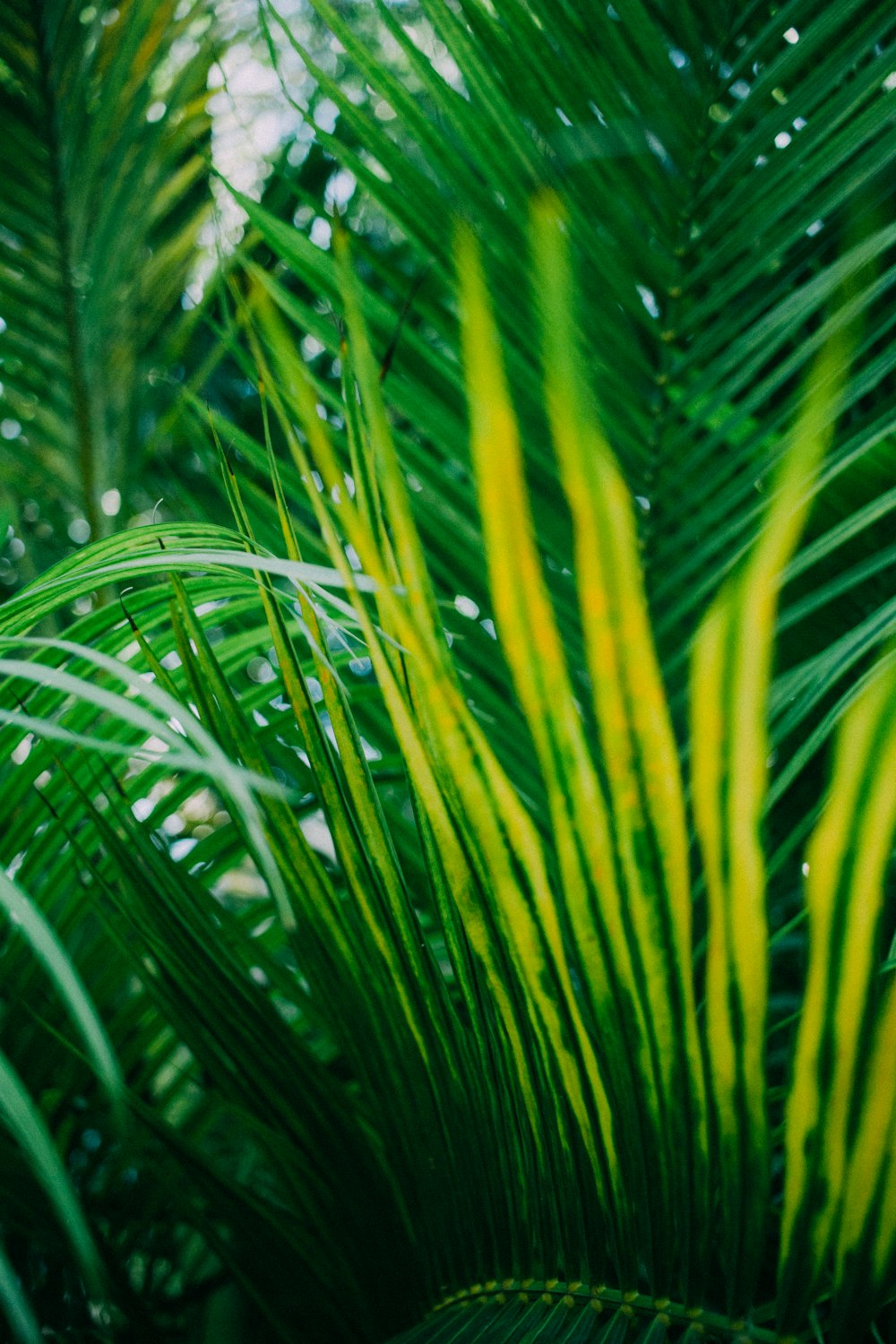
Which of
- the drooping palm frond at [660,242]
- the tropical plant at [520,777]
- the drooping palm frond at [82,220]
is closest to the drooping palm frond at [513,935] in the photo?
the tropical plant at [520,777]

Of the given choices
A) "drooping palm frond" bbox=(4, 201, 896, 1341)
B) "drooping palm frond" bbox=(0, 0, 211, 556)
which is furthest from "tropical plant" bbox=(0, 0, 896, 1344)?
"drooping palm frond" bbox=(0, 0, 211, 556)

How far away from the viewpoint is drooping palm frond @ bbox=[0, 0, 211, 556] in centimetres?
70

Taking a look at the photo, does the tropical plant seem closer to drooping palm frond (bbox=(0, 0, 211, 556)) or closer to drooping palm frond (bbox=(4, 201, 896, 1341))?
drooping palm frond (bbox=(4, 201, 896, 1341))

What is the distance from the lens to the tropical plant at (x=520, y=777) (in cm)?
20

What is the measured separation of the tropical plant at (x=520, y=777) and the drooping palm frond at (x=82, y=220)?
11 centimetres

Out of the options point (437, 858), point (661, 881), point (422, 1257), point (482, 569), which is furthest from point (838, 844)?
point (482, 569)

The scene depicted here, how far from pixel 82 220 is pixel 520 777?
55 cm

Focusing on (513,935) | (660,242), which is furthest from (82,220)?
(513,935)

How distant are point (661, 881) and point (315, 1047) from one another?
42 centimetres

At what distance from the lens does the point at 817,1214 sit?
0.22m

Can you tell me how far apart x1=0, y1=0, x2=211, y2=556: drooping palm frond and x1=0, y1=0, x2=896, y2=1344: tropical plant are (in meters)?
0.11

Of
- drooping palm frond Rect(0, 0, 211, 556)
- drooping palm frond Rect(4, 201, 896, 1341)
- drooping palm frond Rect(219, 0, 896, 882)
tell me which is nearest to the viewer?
drooping palm frond Rect(4, 201, 896, 1341)

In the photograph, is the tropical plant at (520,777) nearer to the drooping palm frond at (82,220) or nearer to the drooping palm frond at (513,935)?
the drooping palm frond at (513,935)

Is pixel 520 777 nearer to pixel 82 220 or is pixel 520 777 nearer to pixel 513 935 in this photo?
pixel 513 935
